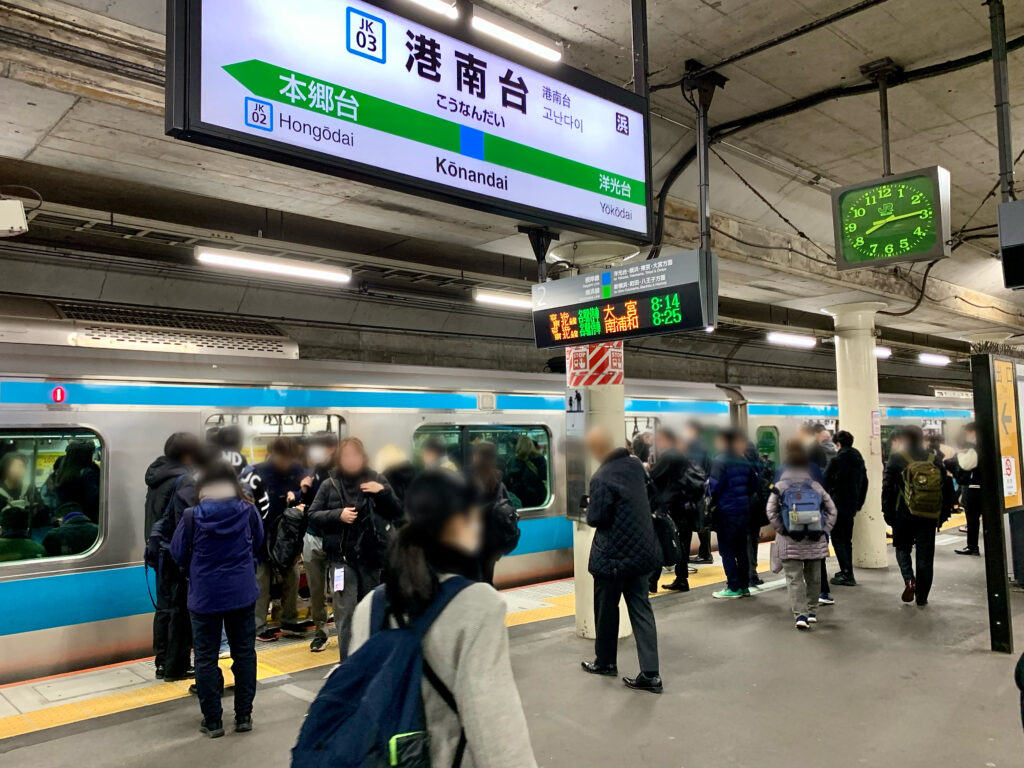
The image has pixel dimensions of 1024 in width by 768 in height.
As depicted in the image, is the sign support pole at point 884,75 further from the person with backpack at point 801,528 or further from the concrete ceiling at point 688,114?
the person with backpack at point 801,528

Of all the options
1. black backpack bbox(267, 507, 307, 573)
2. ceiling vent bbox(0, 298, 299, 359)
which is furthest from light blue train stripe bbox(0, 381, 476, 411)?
black backpack bbox(267, 507, 307, 573)

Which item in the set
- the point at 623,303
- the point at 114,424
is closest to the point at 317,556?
the point at 114,424

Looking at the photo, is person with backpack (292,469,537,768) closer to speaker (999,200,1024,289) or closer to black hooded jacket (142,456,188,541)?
black hooded jacket (142,456,188,541)

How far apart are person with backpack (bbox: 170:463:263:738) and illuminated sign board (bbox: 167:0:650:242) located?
2.14 m

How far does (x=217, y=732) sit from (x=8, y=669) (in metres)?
1.94

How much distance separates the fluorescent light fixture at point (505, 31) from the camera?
4.31 metres

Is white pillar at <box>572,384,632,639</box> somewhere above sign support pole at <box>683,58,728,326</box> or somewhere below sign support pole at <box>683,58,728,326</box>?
below

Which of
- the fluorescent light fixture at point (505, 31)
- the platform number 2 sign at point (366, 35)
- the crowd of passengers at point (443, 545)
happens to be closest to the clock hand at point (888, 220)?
the crowd of passengers at point (443, 545)

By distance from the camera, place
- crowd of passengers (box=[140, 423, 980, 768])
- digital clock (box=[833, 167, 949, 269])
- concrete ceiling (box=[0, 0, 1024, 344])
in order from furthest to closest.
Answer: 1. digital clock (box=[833, 167, 949, 269])
2. concrete ceiling (box=[0, 0, 1024, 344])
3. crowd of passengers (box=[140, 423, 980, 768])

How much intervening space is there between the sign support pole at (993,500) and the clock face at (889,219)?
95 centimetres

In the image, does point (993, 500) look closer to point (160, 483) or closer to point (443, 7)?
point (443, 7)

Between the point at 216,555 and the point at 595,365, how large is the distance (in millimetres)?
3234

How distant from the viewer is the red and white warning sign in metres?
6.24

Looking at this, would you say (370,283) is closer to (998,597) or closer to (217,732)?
(217,732)
